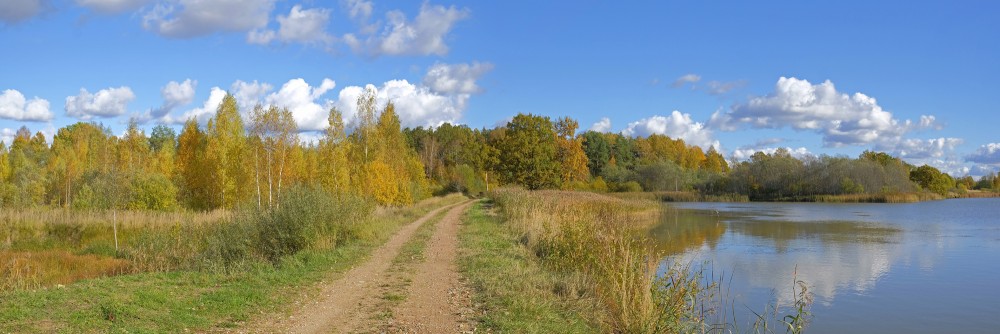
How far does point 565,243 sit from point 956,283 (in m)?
9.50

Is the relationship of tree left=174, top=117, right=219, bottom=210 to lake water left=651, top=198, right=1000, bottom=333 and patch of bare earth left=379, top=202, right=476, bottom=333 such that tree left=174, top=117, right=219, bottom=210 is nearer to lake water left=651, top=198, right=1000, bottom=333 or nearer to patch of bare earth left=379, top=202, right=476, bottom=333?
lake water left=651, top=198, right=1000, bottom=333

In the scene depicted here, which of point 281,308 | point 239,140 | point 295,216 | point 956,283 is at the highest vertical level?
point 239,140

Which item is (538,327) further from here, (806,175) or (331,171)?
(806,175)

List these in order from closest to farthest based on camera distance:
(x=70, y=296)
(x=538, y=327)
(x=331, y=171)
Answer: (x=538, y=327) → (x=70, y=296) → (x=331, y=171)

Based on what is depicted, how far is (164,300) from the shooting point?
8461mm

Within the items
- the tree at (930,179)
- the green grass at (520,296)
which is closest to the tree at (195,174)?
the green grass at (520,296)

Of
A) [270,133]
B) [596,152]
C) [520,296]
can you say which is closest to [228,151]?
[270,133]

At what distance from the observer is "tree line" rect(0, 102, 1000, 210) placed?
29.6 m

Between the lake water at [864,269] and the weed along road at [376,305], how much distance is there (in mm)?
4480

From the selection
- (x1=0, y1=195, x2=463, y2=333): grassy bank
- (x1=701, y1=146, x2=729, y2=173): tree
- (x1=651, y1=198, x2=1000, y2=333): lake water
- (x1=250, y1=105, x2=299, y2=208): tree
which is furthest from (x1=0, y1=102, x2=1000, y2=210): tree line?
(x1=701, y1=146, x2=729, y2=173): tree

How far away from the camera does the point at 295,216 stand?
49.6 ft

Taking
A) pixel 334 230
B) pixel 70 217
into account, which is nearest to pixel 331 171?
pixel 70 217

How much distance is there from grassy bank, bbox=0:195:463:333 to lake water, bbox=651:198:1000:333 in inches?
271

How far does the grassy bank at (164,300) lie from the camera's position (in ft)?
23.6
